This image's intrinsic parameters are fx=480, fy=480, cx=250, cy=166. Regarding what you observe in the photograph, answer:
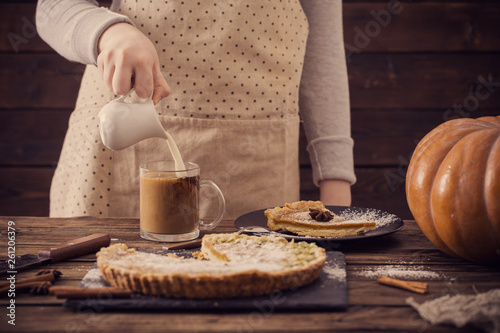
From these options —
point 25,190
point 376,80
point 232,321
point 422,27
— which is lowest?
point 25,190

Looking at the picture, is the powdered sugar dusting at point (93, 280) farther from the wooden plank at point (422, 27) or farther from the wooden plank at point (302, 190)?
the wooden plank at point (422, 27)

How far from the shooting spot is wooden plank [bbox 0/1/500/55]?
Answer: 2.46 metres

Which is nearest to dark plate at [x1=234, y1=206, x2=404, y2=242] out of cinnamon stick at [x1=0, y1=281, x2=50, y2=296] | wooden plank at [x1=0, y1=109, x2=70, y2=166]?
cinnamon stick at [x1=0, y1=281, x2=50, y2=296]

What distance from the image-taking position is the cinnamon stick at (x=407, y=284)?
30.2 inches

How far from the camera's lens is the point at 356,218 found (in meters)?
1.23

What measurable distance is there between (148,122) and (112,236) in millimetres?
306

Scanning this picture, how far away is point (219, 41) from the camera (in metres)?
1.54

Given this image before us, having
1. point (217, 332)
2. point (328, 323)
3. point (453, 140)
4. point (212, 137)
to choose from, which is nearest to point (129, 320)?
point (217, 332)

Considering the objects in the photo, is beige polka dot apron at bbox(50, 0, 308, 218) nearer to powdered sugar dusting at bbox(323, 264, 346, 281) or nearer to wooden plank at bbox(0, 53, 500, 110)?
powdered sugar dusting at bbox(323, 264, 346, 281)

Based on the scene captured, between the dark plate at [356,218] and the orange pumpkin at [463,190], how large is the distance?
11cm

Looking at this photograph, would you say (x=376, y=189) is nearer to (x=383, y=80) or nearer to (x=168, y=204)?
(x=383, y=80)

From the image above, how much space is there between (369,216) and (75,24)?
984 mm

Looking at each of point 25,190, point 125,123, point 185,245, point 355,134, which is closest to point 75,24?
point 125,123

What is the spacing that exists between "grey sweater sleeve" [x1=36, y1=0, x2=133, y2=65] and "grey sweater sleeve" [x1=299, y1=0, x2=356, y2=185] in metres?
0.71
